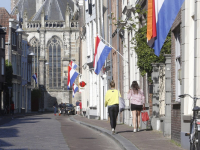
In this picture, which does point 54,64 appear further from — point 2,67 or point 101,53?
point 101,53

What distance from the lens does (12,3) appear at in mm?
105688

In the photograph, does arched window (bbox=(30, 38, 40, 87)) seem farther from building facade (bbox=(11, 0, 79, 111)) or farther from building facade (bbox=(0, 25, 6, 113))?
building facade (bbox=(0, 25, 6, 113))

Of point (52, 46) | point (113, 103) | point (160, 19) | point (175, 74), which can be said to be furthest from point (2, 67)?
point (160, 19)

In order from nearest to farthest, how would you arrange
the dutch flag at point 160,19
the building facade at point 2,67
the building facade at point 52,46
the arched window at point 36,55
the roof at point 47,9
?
the dutch flag at point 160,19 → the building facade at point 2,67 → the building facade at point 52,46 → the arched window at point 36,55 → the roof at point 47,9

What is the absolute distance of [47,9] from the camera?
9600cm

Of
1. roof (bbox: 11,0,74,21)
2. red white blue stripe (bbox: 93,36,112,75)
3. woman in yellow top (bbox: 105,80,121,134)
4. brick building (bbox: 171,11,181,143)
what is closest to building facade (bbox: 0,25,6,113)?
red white blue stripe (bbox: 93,36,112,75)

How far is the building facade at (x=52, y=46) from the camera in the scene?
89062mm

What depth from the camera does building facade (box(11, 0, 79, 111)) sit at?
89062mm

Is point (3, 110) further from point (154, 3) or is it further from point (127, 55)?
point (154, 3)

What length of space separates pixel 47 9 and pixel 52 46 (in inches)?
328

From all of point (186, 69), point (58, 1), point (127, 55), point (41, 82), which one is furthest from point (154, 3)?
point (58, 1)

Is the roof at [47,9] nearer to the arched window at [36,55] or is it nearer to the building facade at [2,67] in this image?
the arched window at [36,55]

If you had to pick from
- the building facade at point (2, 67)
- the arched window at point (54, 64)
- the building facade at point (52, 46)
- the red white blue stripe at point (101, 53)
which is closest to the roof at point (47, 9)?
the building facade at point (52, 46)

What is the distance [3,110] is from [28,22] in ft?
137
